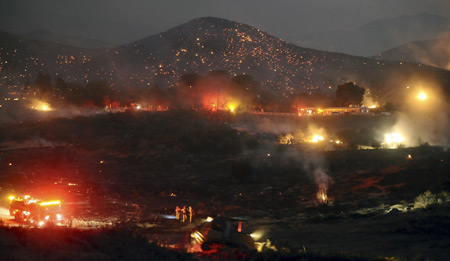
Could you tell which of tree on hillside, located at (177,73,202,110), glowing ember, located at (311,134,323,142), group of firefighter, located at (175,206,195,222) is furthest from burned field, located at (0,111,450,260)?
tree on hillside, located at (177,73,202,110)

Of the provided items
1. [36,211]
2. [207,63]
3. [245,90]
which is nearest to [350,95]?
[245,90]

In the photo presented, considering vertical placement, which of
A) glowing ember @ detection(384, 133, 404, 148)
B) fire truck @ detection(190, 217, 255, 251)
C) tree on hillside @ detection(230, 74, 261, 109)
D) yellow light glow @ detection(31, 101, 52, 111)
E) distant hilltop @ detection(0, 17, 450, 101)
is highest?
distant hilltop @ detection(0, 17, 450, 101)

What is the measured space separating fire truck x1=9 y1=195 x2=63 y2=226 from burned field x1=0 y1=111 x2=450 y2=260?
3.97 feet

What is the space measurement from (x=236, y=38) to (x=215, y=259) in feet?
550

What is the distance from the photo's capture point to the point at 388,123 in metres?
57.9

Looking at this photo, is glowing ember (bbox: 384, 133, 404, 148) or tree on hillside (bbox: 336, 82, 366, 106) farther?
tree on hillside (bbox: 336, 82, 366, 106)

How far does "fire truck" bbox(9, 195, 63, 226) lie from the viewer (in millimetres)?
20250

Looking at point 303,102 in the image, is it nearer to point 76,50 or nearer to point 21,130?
point 21,130

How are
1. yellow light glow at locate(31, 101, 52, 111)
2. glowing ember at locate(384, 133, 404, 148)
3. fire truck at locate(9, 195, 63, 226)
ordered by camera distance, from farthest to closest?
1. yellow light glow at locate(31, 101, 52, 111)
2. glowing ember at locate(384, 133, 404, 148)
3. fire truck at locate(9, 195, 63, 226)

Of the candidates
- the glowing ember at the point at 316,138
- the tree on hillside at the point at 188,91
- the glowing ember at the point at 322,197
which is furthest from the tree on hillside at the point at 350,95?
the glowing ember at the point at 322,197

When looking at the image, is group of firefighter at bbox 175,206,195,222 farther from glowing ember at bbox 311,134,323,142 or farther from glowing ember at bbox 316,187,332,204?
glowing ember at bbox 311,134,323,142

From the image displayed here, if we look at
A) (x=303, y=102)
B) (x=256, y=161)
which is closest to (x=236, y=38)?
(x=303, y=102)

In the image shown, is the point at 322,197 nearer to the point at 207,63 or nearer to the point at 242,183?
the point at 242,183

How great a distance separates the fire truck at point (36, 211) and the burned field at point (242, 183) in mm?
1211
